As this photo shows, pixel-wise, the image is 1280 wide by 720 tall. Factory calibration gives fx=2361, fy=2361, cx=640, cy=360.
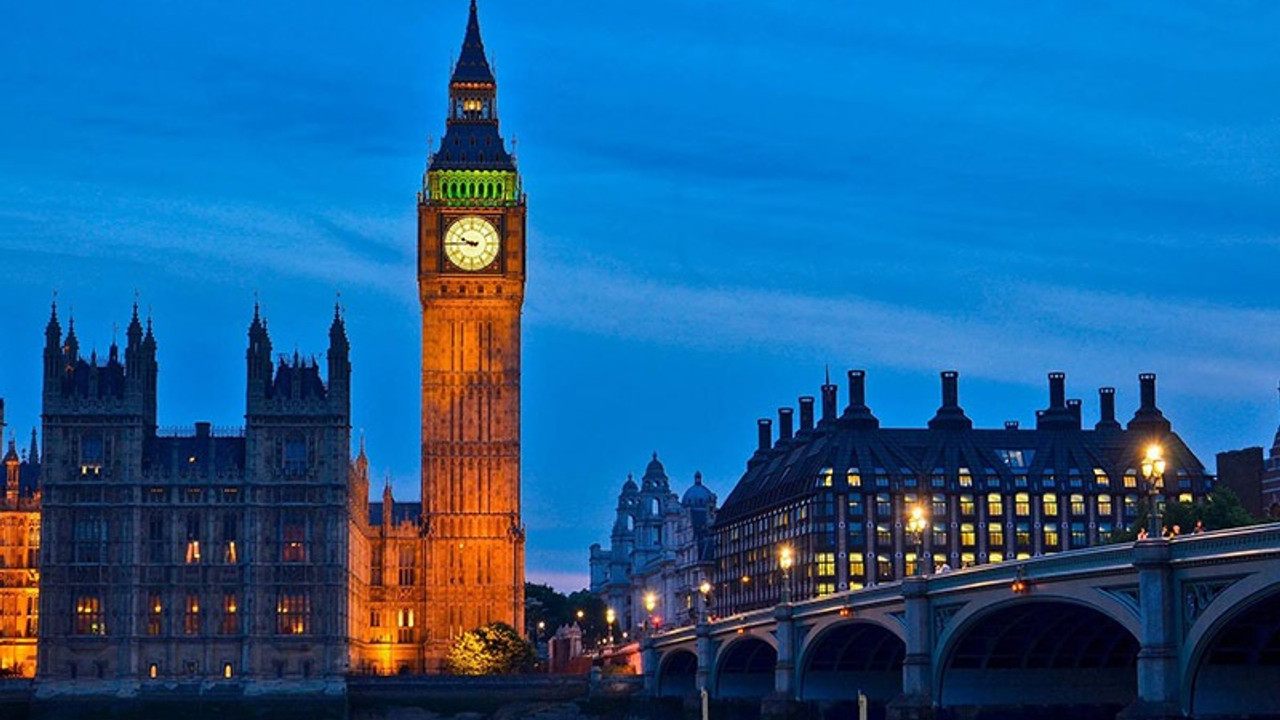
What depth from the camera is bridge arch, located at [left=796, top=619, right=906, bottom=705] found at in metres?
120

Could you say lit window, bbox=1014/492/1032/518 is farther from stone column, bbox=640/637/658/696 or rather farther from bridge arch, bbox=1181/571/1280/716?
bridge arch, bbox=1181/571/1280/716

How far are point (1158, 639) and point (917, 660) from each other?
22.7 m

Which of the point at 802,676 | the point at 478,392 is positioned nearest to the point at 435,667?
the point at 478,392

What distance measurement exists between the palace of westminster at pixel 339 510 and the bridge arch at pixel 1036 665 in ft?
199

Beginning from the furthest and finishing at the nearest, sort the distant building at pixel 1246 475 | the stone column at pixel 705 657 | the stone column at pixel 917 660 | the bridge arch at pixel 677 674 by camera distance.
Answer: the distant building at pixel 1246 475
the bridge arch at pixel 677 674
the stone column at pixel 705 657
the stone column at pixel 917 660

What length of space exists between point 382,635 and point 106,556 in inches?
1263

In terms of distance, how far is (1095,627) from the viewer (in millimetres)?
97062

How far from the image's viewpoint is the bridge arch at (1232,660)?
2928 inches

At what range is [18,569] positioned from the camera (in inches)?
7313

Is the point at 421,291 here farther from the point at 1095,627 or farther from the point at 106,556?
the point at 1095,627

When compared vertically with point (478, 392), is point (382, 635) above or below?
below

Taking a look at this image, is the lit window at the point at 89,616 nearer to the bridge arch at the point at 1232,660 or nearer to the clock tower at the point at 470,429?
the clock tower at the point at 470,429

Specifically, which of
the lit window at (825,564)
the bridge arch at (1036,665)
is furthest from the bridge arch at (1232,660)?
the lit window at (825,564)

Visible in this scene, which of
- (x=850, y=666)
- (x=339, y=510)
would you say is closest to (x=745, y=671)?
(x=850, y=666)
